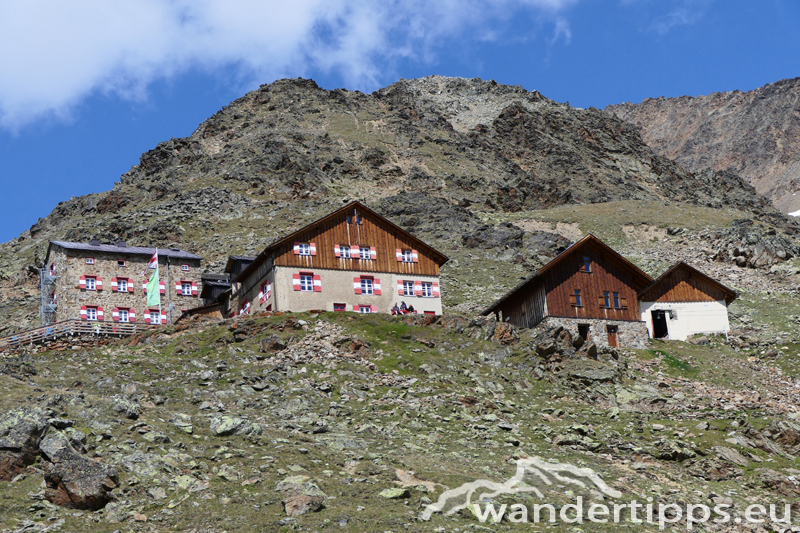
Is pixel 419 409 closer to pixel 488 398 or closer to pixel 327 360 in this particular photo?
pixel 488 398

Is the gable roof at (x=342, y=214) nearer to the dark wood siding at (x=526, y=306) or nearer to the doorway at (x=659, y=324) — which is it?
the dark wood siding at (x=526, y=306)

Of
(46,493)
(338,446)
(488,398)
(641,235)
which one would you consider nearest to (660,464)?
(488,398)

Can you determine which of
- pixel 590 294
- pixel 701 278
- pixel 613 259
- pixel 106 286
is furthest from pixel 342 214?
pixel 701 278

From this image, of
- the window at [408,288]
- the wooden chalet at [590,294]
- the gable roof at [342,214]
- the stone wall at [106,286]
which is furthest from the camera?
the stone wall at [106,286]

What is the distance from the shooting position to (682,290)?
54.4 metres

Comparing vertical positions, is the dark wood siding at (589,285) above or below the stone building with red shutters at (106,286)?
below

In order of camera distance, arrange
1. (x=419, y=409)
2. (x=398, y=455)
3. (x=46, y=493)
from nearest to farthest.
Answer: (x=46, y=493) → (x=398, y=455) → (x=419, y=409)

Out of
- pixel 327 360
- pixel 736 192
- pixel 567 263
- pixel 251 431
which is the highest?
pixel 736 192

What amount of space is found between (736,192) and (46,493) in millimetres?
170759

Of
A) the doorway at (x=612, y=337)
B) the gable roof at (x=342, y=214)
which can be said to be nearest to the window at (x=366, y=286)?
the gable roof at (x=342, y=214)

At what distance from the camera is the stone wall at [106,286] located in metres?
65.7

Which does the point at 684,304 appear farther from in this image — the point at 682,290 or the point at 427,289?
the point at 427,289

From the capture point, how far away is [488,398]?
36.0 metres

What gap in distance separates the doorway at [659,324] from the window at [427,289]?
15.8 metres
